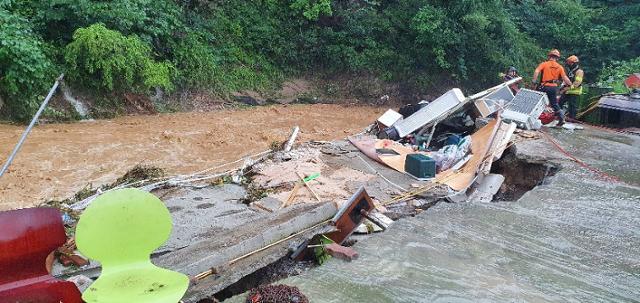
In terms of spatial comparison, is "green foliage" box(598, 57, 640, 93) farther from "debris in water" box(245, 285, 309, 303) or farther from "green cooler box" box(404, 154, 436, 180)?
"debris in water" box(245, 285, 309, 303)

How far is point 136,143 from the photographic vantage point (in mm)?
10672

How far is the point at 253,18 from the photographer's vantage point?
55.2 ft

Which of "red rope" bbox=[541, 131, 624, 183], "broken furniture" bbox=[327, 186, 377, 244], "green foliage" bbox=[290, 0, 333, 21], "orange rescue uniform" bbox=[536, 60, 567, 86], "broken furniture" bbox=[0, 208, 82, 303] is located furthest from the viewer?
"green foliage" bbox=[290, 0, 333, 21]

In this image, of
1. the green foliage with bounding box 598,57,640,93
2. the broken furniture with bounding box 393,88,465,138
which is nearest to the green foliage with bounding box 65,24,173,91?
the broken furniture with bounding box 393,88,465,138

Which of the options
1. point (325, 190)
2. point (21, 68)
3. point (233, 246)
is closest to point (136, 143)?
point (21, 68)

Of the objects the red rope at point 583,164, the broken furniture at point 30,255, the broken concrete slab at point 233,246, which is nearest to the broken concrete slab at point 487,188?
the red rope at point 583,164

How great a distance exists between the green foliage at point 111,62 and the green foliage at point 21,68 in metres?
0.69

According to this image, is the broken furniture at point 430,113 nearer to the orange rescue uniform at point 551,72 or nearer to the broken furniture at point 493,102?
the broken furniture at point 493,102

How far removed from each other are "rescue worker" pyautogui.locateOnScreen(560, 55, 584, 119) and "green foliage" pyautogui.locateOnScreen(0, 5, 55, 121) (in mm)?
10558

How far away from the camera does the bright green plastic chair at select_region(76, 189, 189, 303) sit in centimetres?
247

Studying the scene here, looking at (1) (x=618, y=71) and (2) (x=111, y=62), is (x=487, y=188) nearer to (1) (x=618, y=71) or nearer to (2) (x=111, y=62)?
(2) (x=111, y=62)

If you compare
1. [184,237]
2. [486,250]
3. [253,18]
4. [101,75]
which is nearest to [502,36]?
[253,18]

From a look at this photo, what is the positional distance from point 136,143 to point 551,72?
8.25 metres

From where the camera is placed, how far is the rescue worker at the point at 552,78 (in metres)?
9.51
